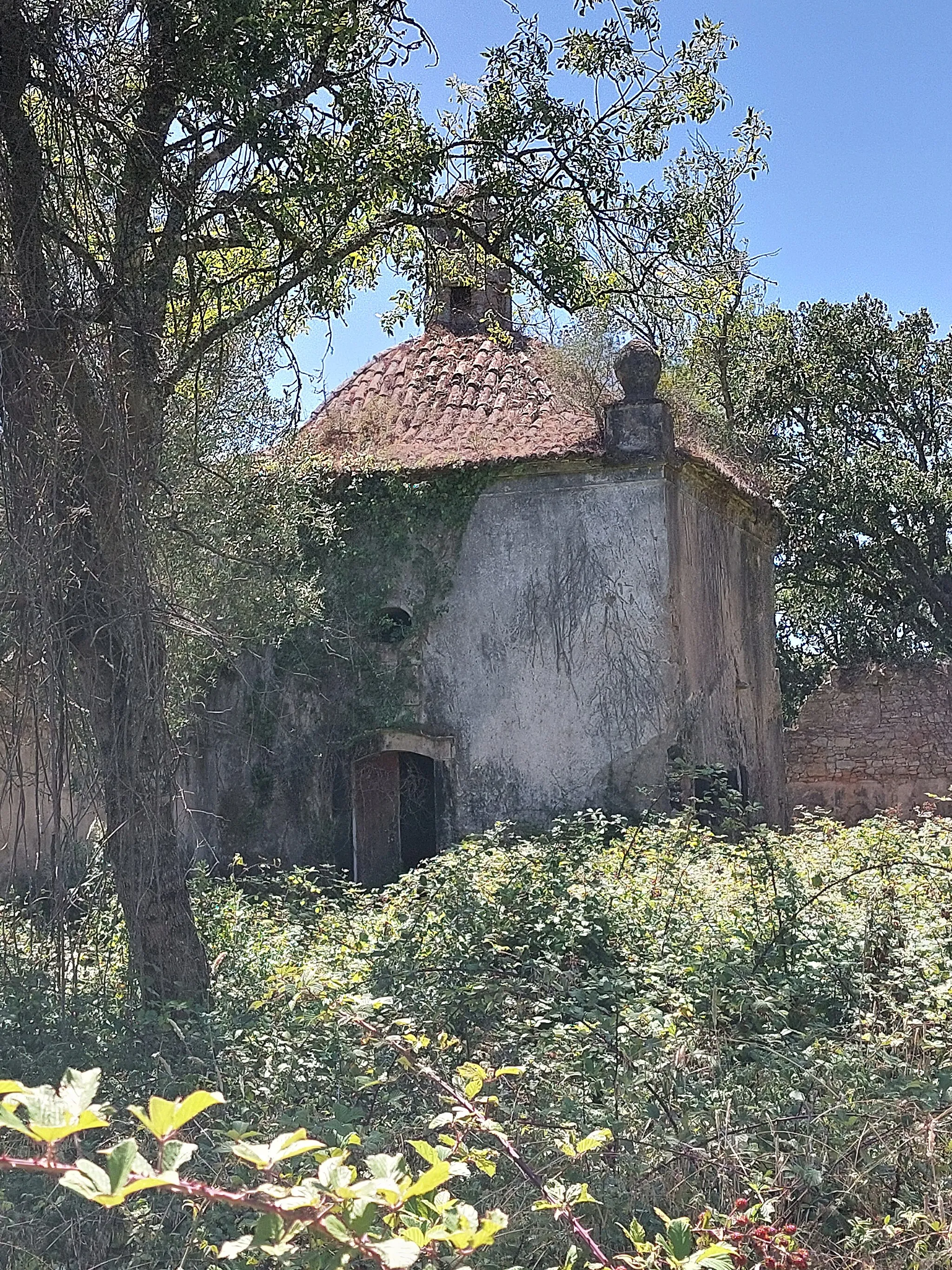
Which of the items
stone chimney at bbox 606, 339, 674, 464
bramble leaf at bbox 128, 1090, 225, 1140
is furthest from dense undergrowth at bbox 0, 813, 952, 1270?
stone chimney at bbox 606, 339, 674, 464

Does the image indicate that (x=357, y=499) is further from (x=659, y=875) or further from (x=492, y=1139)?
(x=492, y=1139)

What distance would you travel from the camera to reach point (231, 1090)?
569cm

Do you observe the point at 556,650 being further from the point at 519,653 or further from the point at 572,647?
the point at 519,653

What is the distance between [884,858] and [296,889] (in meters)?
5.69

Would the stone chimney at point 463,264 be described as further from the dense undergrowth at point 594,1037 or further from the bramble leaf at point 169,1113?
the bramble leaf at point 169,1113

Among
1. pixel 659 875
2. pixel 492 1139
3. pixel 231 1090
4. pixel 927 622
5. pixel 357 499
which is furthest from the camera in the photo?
pixel 927 622

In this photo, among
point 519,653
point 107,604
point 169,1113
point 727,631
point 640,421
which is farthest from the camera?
point 727,631

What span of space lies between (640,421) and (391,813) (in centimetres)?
548

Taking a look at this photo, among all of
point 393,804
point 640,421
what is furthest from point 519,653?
point 640,421

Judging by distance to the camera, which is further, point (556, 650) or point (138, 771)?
point (556, 650)

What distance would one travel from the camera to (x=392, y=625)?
50.4ft

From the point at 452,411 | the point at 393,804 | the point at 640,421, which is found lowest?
the point at 393,804

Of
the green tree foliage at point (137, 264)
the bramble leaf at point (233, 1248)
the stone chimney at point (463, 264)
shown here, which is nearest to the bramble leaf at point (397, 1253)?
the bramble leaf at point (233, 1248)

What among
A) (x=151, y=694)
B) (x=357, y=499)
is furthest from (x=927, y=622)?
(x=151, y=694)
